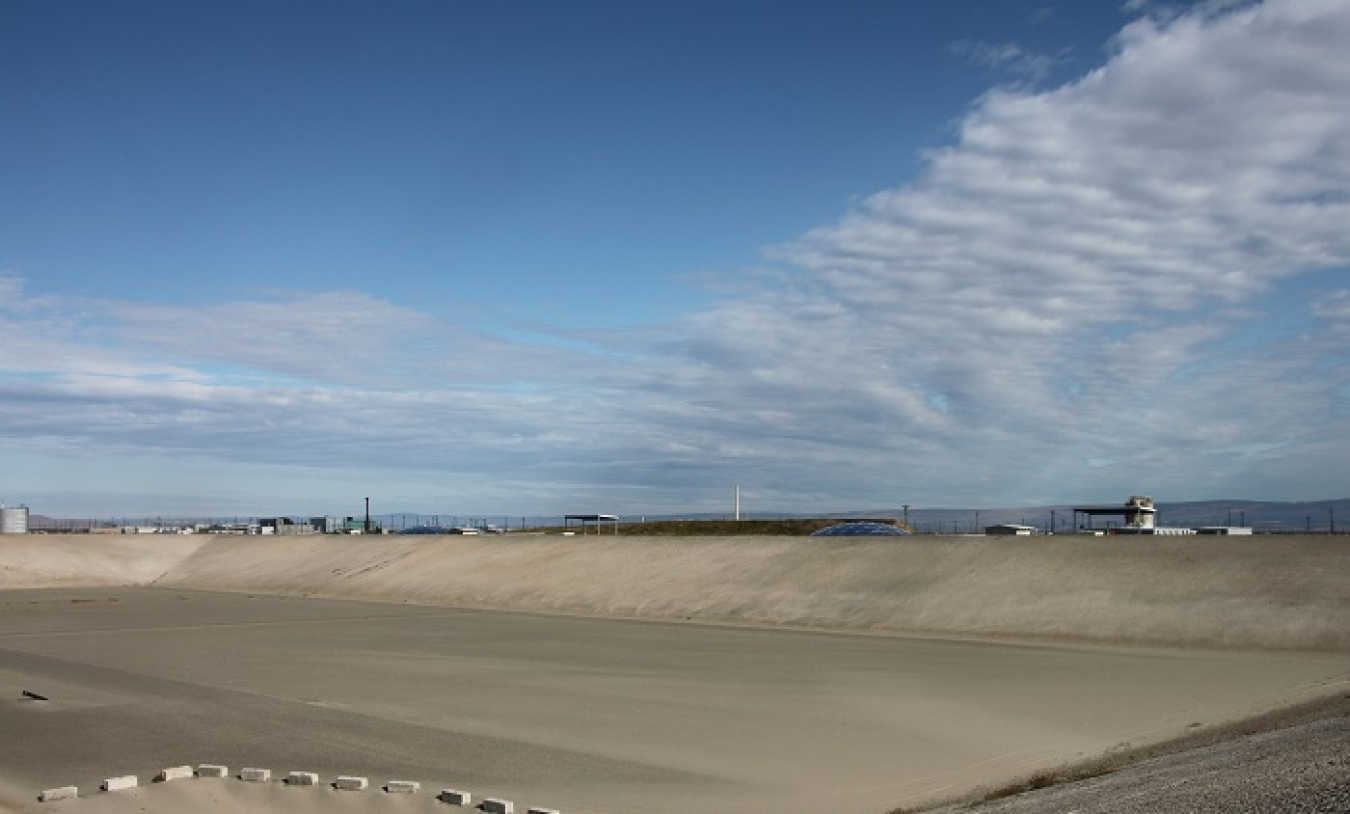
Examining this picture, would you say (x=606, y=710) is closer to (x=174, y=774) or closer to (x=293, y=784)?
(x=293, y=784)

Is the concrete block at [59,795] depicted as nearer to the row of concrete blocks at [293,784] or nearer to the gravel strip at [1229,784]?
the row of concrete blocks at [293,784]

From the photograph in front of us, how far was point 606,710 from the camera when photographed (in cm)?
2322

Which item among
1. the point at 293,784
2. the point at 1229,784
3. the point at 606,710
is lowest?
the point at 606,710

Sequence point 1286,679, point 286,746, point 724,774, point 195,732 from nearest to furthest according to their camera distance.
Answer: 1. point 724,774
2. point 286,746
3. point 195,732
4. point 1286,679

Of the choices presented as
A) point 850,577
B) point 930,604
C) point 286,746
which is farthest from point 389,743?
point 850,577

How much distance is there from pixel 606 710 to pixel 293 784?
8359mm

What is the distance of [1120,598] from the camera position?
1437 inches

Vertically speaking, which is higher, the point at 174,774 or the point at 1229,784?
the point at 1229,784

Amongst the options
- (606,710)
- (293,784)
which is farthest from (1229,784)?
(606,710)

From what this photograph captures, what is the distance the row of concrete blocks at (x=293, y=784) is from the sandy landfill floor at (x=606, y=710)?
0.23 m

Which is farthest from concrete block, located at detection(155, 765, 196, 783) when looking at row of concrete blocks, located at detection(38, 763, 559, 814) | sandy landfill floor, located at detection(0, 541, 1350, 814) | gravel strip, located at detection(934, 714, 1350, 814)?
gravel strip, located at detection(934, 714, 1350, 814)

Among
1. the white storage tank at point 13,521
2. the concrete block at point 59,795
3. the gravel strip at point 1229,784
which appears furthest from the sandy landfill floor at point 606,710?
the white storage tank at point 13,521

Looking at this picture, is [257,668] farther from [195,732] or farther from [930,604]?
[930,604]

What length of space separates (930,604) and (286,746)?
2585cm
